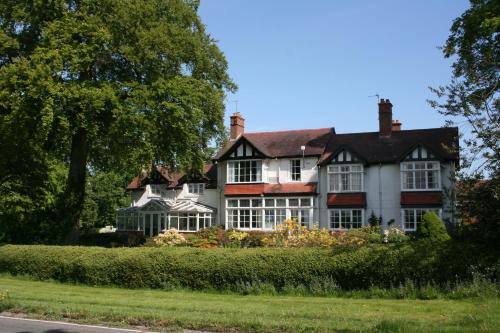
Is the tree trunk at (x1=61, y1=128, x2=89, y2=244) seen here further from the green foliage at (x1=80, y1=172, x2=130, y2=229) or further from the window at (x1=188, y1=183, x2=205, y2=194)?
the green foliage at (x1=80, y1=172, x2=130, y2=229)

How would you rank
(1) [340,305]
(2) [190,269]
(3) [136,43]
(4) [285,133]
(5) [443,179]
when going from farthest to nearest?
(4) [285,133] < (5) [443,179] < (3) [136,43] < (2) [190,269] < (1) [340,305]

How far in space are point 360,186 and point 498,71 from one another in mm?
24200

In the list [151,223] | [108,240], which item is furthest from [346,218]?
[151,223]

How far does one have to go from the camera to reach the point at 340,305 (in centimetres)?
1267

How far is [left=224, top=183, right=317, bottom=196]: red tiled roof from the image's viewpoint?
40.8 m

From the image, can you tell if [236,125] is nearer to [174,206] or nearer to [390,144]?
[174,206]

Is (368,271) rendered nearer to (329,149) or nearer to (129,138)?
(129,138)

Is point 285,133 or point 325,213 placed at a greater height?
point 285,133

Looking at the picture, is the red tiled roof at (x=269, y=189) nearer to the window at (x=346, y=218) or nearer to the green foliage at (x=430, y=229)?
the window at (x=346, y=218)

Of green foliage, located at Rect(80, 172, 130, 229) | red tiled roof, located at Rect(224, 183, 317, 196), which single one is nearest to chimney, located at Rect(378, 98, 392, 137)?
red tiled roof, located at Rect(224, 183, 317, 196)

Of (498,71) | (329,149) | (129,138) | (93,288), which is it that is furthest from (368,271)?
(329,149)

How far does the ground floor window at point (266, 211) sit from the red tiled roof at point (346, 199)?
1.66m

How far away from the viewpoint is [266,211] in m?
41.8

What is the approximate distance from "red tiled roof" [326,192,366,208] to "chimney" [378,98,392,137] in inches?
245
